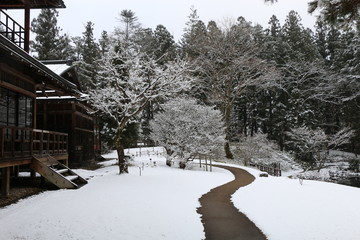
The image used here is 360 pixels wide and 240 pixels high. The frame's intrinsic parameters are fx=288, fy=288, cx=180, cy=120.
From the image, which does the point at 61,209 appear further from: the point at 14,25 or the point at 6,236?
the point at 14,25

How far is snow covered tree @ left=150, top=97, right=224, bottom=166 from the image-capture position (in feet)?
77.8

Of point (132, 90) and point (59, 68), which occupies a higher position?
point (59, 68)

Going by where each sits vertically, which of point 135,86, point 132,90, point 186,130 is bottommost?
point 186,130

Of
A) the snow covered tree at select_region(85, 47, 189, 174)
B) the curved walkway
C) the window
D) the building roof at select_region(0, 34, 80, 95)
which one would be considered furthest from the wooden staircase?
the curved walkway

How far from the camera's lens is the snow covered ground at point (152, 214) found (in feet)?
21.6

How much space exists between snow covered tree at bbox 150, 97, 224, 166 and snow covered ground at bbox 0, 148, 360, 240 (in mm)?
11022

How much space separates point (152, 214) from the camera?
8.25m

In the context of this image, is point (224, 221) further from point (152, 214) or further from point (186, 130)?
point (186, 130)

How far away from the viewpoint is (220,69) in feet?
114

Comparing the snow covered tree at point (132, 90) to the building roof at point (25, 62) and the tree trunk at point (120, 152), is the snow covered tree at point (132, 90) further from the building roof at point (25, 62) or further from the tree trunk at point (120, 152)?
the building roof at point (25, 62)

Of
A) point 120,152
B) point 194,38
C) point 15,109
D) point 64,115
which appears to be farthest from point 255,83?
point 15,109

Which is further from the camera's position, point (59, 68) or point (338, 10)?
point (59, 68)

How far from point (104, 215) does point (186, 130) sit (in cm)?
1635

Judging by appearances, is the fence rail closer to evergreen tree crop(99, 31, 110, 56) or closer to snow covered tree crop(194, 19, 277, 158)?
snow covered tree crop(194, 19, 277, 158)
